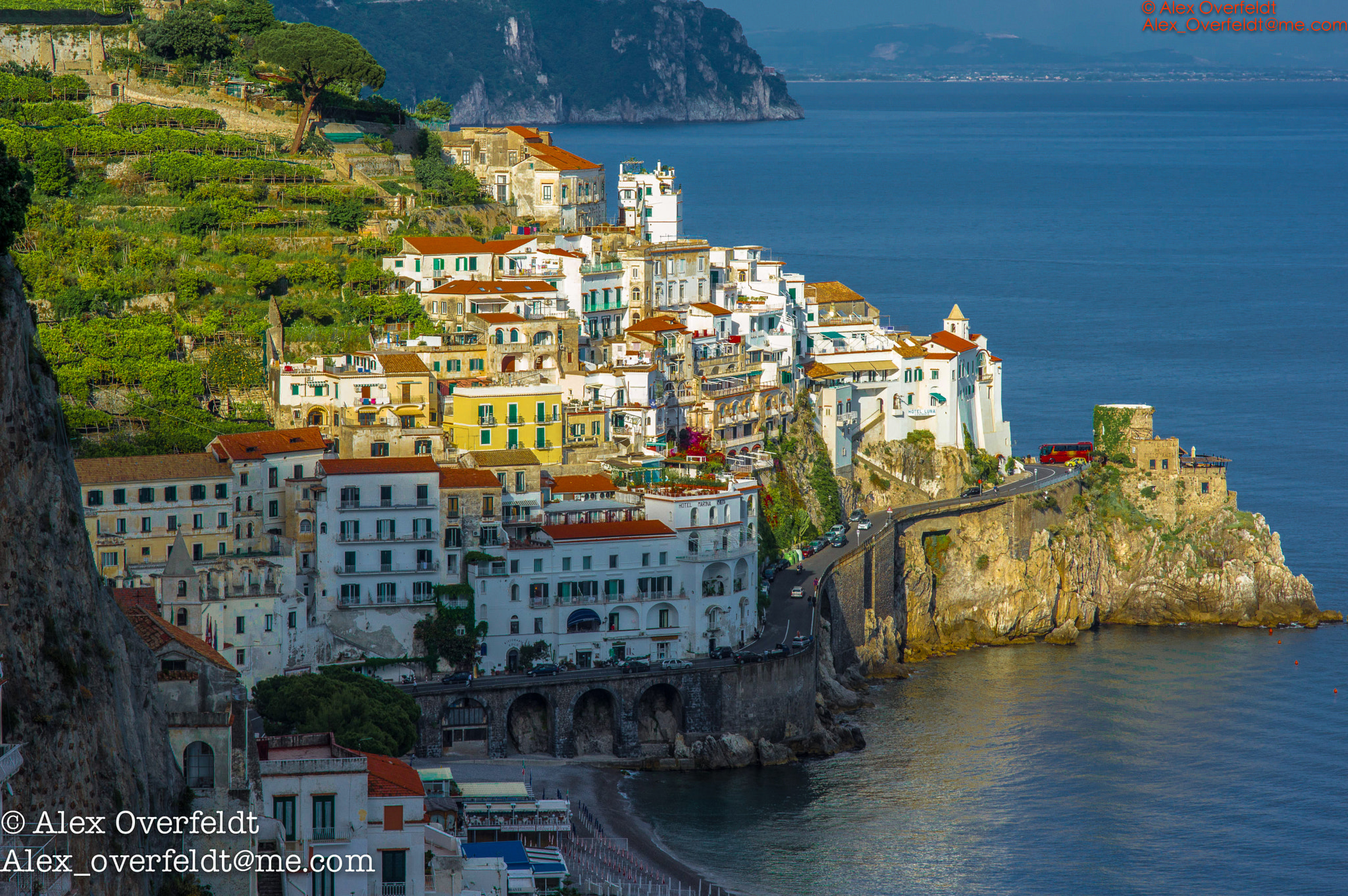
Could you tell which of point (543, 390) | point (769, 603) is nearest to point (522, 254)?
point (543, 390)

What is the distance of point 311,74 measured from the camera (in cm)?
10362

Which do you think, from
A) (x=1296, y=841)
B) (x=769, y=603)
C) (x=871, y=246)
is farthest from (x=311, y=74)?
(x=871, y=246)

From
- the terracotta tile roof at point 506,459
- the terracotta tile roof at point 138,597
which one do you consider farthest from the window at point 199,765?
the terracotta tile roof at point 506,459

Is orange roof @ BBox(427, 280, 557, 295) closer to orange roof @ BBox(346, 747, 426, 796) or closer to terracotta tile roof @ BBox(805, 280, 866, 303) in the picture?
terracotta tile roof @ BBox(805, 280, 866, 303)

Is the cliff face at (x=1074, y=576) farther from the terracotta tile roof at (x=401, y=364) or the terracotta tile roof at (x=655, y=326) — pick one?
the terracotta tile roof at (x=401, y=364)

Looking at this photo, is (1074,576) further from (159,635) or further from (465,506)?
(159,635)

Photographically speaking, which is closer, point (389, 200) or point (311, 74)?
point (389, 200)

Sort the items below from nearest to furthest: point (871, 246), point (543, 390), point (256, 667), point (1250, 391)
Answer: point (256, 667), point (543, 390), point (1250, 391), point (871, 246)

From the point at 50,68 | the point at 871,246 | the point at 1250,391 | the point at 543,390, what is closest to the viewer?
the point at 543,390

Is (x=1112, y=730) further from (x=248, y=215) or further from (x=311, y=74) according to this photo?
(x=311, y=74)

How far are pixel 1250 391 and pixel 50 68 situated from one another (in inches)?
3149

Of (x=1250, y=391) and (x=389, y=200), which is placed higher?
(x=389, y=200)

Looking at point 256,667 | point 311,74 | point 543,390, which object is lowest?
point 256,667

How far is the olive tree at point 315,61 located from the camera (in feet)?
336
